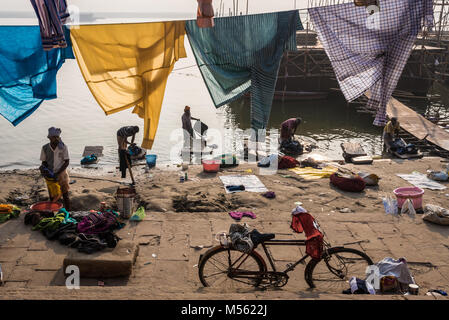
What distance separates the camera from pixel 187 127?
13.1 metres

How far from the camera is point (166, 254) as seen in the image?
605 cm

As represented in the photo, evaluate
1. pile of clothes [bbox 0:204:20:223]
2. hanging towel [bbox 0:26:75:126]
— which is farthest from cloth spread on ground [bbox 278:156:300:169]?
pile of clothes [bbox 0:204:20:223]

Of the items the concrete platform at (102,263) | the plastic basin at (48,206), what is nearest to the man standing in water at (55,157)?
the plastic basin at (48,206)

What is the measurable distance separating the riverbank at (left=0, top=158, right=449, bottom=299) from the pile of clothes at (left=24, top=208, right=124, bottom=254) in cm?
17

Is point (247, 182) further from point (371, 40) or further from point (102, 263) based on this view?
point (102, 263)

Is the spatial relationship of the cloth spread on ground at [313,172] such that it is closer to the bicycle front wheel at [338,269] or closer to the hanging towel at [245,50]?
the hanging towel at [245,50]

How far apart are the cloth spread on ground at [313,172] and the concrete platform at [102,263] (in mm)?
5464

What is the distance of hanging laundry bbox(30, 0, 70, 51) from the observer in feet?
19.0

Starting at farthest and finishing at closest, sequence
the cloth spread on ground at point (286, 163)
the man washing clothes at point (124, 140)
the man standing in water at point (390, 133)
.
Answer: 1. the man standing in water at point (390, 133)
2. the cloth spread on ground at point (286, 163)
3. the man washing clothes at point (124, 140)

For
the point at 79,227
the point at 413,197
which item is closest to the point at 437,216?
the point at 413,197

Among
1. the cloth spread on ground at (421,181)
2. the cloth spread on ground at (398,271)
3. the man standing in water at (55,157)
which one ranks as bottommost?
the cloth spread on ground at (421,181)

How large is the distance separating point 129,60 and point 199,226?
9.51 ft

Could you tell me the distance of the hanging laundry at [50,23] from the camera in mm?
5777
